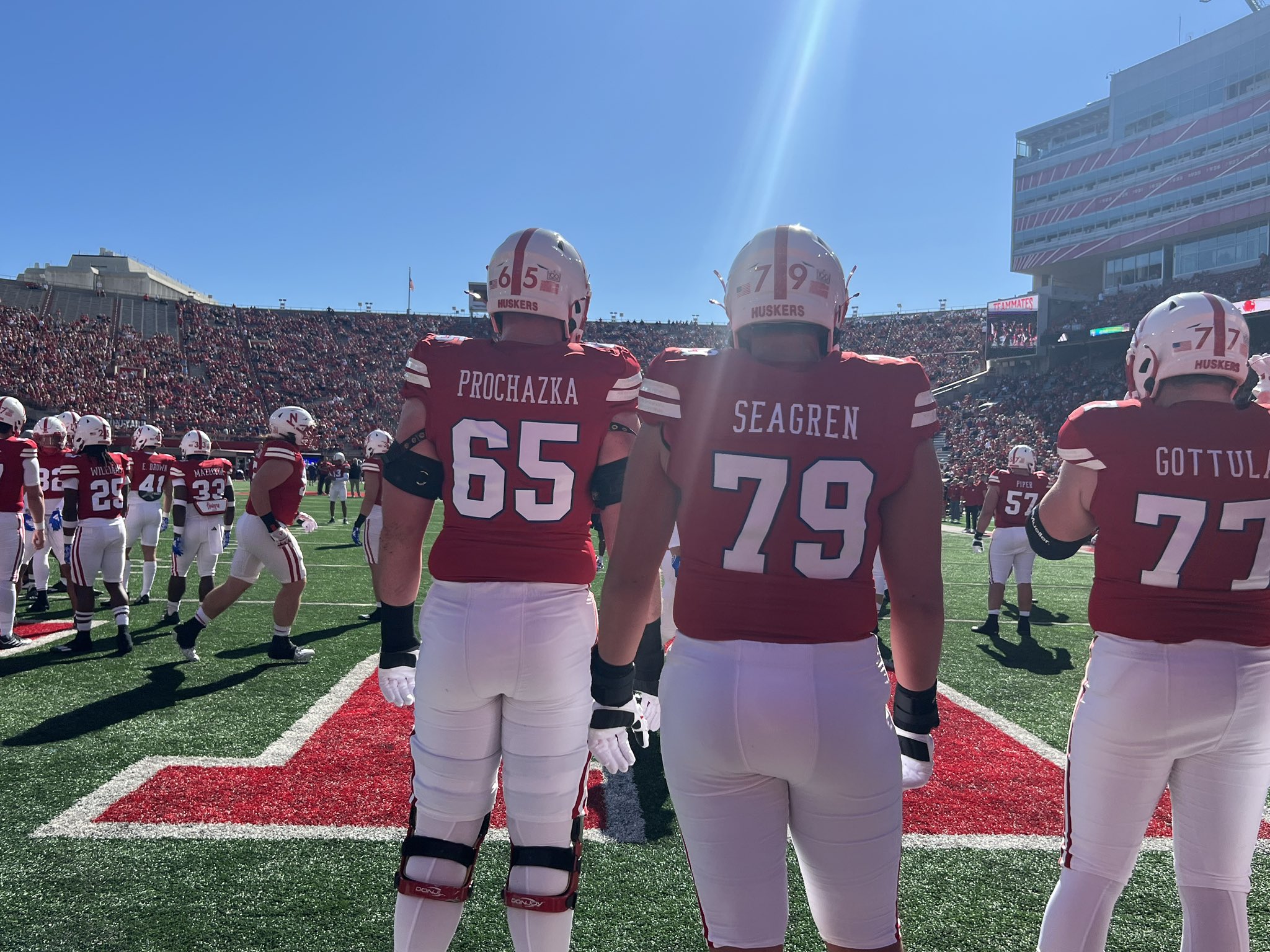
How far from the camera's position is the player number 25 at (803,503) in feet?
5.67

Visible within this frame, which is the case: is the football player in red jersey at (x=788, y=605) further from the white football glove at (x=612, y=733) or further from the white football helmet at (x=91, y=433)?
the white football helmet at (x=91, y=433)

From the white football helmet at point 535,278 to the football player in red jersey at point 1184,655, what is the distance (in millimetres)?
1664

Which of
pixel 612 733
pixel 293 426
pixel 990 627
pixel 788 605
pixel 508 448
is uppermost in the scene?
pixel 293 426

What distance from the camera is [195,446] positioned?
8.87 meters

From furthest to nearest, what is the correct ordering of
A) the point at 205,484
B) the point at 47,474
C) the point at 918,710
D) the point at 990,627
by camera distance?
the point at 47,474 < the point at 990,627 < the point at 205,484 < the point at 918,710

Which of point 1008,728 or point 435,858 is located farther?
point 1008,728

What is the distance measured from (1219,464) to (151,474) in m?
10.1

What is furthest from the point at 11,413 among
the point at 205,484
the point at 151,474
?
the point at 151,474

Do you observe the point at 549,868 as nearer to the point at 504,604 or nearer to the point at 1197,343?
the point at 504,604

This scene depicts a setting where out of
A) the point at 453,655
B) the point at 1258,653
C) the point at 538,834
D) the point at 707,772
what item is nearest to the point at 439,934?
the point at 538,834

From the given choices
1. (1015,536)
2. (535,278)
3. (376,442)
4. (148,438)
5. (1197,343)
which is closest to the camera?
(1197,343)

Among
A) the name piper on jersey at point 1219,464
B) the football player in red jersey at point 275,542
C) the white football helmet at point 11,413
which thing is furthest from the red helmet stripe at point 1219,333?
the white football helmet at point 11,413

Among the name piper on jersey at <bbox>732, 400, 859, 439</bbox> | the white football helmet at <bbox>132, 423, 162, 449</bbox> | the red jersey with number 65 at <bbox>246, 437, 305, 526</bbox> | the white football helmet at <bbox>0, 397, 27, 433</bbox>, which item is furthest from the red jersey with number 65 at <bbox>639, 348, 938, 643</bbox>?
the white football helmet at <bbox>132, 423, 162, 449</bbox>

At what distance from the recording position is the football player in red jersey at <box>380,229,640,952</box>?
7.64 feet
